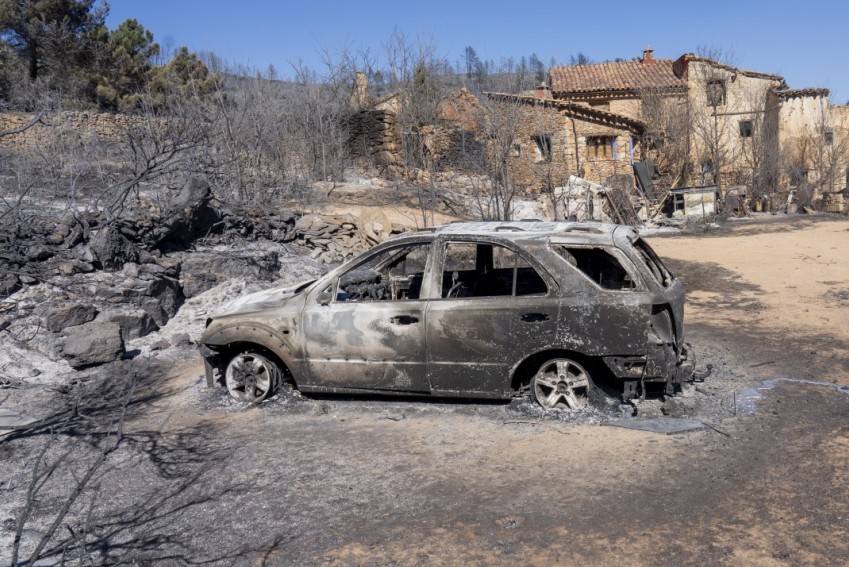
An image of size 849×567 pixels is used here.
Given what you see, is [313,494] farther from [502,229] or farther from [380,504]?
[502,229]

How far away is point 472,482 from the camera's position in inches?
196

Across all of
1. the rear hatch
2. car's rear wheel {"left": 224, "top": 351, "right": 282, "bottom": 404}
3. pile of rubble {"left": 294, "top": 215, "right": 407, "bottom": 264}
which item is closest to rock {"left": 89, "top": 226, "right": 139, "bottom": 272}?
pile of rubble {"left": 294, "top": 215, "right": 407, "bottom": 264}

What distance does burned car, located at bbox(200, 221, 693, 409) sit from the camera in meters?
5.86

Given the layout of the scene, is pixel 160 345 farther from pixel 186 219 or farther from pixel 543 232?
pixel 543 232

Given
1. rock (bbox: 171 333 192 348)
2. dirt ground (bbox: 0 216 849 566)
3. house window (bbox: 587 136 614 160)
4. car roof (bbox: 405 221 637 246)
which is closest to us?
dirt ground (bbox: 0 216 849 566)

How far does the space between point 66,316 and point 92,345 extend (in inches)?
36.2

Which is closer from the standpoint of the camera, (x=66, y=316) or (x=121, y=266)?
(x=66, y=316)

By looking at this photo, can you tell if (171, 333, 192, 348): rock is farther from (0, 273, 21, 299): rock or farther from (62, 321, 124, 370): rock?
(0, 273, 21, 299): rock

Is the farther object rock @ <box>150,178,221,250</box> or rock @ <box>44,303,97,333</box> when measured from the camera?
rock @ <box>150,178,221,250</box>

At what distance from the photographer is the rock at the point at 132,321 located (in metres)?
9.15

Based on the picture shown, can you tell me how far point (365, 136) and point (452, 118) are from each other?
3.90 metres

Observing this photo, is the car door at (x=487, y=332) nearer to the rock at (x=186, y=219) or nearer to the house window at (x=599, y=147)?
the rock at (x=186, y=219)

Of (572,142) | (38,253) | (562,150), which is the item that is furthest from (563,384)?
(572,142)

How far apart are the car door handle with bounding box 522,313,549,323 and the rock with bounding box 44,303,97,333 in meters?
5.78
